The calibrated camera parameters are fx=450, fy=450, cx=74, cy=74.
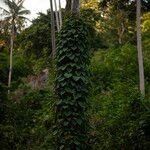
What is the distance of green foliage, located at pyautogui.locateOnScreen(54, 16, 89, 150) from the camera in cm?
1288

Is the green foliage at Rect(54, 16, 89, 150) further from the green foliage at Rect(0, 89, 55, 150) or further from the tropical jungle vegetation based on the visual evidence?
the green foliage at Rect(0, 89, 55, 150)

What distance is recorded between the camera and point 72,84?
42.9 feet

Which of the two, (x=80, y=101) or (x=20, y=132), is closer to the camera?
(x=80, y=101)

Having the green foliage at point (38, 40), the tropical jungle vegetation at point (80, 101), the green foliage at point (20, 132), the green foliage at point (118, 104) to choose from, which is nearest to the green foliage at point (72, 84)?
the tropical jungle vegetation at point (80, 101)

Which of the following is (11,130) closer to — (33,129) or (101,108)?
(33,129)

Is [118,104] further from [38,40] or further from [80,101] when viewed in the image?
[38,40]

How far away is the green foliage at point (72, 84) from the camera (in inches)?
507

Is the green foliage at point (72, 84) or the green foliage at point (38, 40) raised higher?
the green foliage at point (38, 40)

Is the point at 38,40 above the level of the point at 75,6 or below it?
above

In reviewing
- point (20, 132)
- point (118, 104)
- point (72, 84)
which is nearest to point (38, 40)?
point (118, 104)

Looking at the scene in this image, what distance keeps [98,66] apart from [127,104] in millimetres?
14649

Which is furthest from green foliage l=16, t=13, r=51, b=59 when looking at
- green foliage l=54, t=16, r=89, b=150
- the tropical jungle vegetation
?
green foliage l=54, t=16, r=89, b=150

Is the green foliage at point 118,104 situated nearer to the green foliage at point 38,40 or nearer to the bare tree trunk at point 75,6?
the bare tree trunk at point 75,6

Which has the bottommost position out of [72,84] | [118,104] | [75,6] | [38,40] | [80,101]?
[118,104]
